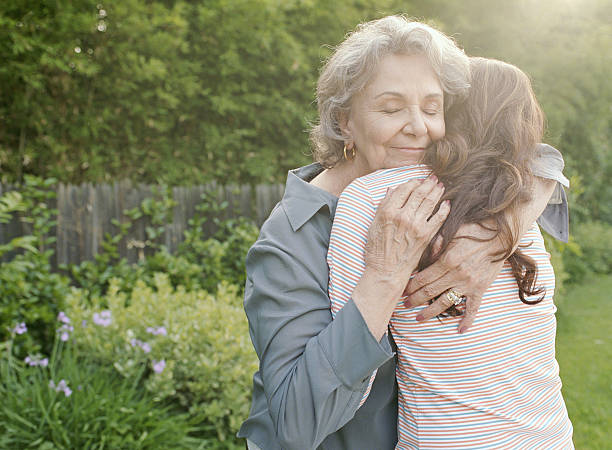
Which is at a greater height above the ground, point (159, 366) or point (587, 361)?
point (159, 366)

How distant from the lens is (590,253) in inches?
322

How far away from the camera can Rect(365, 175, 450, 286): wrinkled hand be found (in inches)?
45.8

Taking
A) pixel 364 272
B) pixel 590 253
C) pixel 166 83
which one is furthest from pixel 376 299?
pixel 590 253

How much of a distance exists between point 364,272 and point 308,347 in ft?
0.65

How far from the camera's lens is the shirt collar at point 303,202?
134cm

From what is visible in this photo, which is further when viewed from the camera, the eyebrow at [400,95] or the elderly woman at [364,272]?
the eyebrow at [400,95]

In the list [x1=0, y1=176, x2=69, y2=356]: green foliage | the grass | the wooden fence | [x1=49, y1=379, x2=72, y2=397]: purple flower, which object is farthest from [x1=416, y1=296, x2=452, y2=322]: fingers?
the wooden fence

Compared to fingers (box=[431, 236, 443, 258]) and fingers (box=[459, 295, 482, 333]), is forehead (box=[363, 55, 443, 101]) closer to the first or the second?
fingers (box=[431, 236, 443, 258])

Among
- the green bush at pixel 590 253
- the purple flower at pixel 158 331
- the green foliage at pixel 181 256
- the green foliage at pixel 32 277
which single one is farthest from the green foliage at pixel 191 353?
the green bush at pixel 590 253

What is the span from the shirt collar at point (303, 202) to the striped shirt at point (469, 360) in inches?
3.7

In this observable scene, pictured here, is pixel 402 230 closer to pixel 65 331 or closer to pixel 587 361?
pixel 65 331

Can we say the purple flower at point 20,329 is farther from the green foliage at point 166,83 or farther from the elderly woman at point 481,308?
the elderly woman at point 481,308

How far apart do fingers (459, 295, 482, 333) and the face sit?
1.40ft

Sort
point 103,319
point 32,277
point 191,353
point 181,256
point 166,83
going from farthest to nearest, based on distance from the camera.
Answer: point 166,83 → point 181,256 → point 32,277 → point 103,319 → point 191,353
